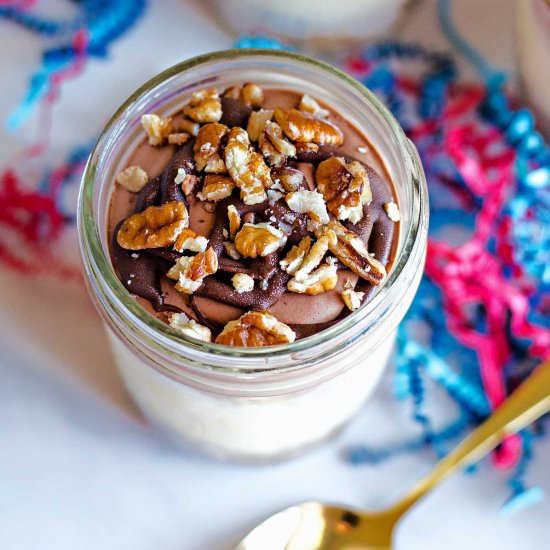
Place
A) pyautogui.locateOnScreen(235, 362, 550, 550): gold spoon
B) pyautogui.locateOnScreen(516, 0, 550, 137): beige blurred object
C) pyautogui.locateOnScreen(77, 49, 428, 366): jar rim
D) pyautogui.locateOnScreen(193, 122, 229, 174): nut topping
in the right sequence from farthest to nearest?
pyautogui.locateOnScreen(516, 0, 550, 137): beige blurred object → pyautogui.locateOnScreen(235, 362, 550, 550): gold spoon → pyautogui.locateOnScreen(193, 122, 229, 174): nut topping → pyautogui.locateOnScreen(77, 49, 428, 366): jar rim

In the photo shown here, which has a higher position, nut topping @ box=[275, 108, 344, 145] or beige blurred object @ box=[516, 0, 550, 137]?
beige blurred object @ box=[516, 0, 550, 137]

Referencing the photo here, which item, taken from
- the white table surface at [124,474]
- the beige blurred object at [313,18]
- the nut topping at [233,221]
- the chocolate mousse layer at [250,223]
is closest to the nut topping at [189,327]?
the chocolate mousse layer at [250,223]

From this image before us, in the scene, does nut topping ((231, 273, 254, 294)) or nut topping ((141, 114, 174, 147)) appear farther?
nut topping ((141, 114, 174, 147))

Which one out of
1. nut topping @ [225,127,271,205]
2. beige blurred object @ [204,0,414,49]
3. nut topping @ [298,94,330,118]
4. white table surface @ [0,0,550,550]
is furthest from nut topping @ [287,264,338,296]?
beige blurred object @ [204,0,414,49]

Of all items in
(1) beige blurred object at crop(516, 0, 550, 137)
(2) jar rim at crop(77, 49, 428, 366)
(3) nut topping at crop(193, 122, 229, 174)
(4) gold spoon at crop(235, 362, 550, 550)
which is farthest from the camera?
(1) beige blurred object at crop(516, 0, 550, 137)

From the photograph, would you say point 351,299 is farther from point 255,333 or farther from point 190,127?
point 190,127

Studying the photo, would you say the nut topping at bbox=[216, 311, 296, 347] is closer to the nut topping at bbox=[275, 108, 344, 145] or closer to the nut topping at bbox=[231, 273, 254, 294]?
the nut topping at bbox=[231, 273, 254, 294]

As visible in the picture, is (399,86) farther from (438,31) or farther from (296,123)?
(296,123)
